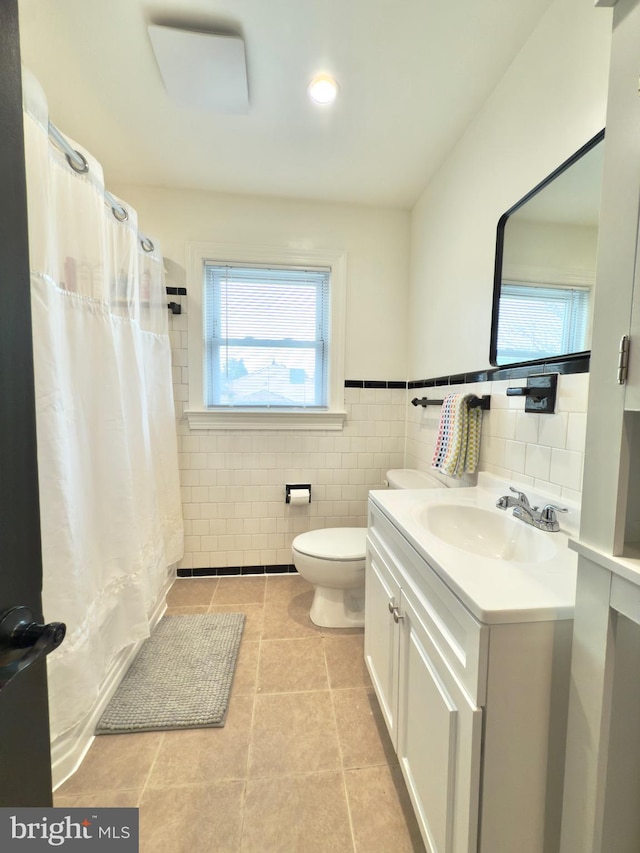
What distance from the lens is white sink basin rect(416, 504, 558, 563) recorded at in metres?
1.05

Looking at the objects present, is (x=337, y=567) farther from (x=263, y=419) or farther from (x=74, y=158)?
(x=74, y=158)

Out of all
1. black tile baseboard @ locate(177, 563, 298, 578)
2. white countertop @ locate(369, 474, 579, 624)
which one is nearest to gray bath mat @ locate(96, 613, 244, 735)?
black tile baseboard @ locate(177, 563, 298, 578)

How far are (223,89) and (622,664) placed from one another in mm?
2175

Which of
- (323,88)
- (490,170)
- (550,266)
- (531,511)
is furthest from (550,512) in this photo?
(323,88)

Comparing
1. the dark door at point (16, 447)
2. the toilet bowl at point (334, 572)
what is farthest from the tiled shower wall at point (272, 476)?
the dark door at point (16, 447)

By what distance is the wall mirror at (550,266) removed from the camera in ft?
3.30

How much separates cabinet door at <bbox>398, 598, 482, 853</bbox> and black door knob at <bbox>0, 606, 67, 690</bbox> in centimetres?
72

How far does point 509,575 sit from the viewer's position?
2.46ft

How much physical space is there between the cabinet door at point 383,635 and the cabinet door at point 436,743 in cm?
7

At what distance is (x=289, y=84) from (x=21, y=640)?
1957 millimetres

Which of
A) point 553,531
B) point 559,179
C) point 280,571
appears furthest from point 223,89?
point 280,571

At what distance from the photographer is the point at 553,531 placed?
3.31 ft

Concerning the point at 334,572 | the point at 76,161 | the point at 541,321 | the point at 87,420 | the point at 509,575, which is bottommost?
the point at 334,572

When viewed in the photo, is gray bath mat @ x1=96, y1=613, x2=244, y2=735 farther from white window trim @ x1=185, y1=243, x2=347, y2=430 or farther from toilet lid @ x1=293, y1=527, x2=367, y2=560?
white window trim @ x1=185, y1=243, x2=347, y2=430
